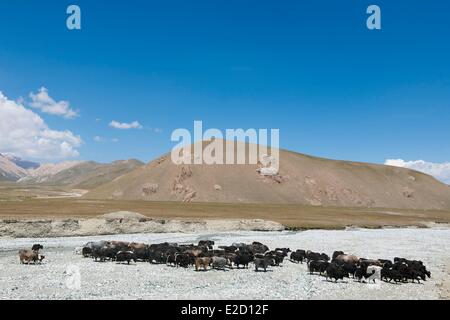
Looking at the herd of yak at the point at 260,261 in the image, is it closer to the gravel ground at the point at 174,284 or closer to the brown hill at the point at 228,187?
the gravel ground at the point at 174,284

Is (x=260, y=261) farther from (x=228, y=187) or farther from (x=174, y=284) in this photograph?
(x=228, y=187)

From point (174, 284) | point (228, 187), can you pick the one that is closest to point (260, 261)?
point (174, 284)

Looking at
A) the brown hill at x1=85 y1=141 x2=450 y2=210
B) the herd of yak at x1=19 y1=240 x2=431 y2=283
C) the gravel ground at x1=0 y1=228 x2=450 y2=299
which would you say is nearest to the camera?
the gravel ground at x1=0 y1=228 x2=450 y2=299

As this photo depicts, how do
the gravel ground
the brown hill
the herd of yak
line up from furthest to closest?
the brown hill → the herd of yak → the gravel ground

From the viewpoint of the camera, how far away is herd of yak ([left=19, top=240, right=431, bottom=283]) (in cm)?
2739

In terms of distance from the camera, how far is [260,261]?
31078 millimetres

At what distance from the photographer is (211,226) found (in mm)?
73500

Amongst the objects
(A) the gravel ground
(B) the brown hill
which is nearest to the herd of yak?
(A) the gravel ground

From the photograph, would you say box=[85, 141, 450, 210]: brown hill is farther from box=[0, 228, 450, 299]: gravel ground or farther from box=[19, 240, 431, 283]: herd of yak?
box=[0, 228, 450, 299]: gravel ground

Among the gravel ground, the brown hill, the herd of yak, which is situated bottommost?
the gravel ground

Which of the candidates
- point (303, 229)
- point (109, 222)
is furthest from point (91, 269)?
point (303, 229)
